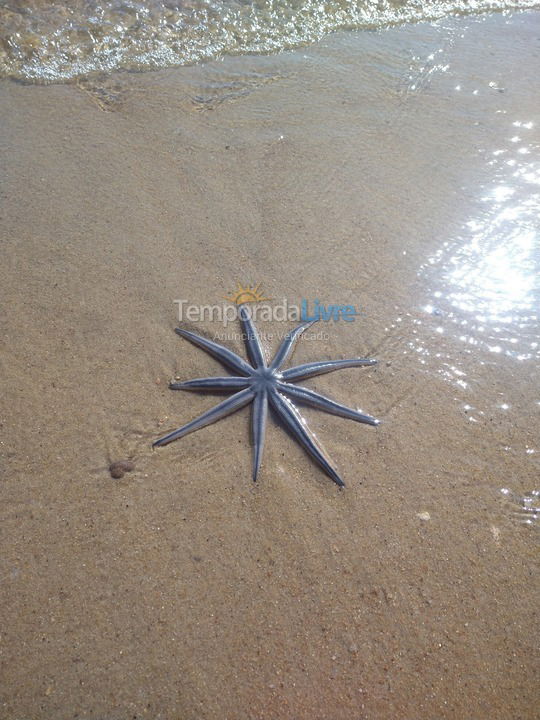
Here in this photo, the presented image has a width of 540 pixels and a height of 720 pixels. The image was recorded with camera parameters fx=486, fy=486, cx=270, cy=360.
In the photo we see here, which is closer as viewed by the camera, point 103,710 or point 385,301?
point 103,710

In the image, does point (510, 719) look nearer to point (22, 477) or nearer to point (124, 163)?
point (22, 477)

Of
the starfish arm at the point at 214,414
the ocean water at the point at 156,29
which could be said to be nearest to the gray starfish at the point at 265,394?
the starfish arm at the point at 214,414

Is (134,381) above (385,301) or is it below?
below

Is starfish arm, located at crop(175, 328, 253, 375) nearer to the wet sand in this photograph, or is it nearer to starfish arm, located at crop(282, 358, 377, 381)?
the wet sand

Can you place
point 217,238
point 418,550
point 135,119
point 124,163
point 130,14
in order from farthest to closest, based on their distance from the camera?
point 130,14 → point 135,119 → point 124,163 → point 217,238 → point 418,550

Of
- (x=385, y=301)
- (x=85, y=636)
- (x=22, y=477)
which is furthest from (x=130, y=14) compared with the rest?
(x=85, y=636)

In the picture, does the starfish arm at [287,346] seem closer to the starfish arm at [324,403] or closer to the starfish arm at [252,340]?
the starfish arm at [252,340]
